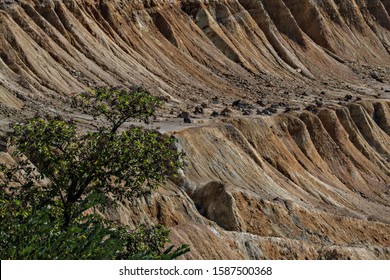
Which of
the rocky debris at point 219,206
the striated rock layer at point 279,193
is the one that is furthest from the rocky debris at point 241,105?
the rocky debris at point 219,206

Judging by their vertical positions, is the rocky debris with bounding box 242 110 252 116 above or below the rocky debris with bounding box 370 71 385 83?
above

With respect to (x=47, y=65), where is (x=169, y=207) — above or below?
below

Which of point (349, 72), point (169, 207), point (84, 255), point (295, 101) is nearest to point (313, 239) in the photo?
point (169, 207)

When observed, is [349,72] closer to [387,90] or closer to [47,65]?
[387,90]

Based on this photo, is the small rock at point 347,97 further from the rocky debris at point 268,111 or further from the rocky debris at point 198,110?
the rocky debris at point 198,110

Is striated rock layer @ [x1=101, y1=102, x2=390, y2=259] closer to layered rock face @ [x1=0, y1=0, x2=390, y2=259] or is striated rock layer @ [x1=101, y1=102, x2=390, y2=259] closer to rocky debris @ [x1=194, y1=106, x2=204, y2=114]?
layered rock face @ [x1=0, y1=0, x2=390, y2=259]

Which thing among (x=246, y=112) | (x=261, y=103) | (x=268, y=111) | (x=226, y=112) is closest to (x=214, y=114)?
(x=226, y=112)

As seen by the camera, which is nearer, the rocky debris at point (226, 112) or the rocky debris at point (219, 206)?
the rocky debris at point (219, 206)

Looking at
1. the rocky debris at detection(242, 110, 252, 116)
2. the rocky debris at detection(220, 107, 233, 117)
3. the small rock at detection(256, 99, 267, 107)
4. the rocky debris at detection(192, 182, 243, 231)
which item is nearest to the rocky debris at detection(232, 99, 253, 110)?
the small rock at detection(256, 99, 267, 107)

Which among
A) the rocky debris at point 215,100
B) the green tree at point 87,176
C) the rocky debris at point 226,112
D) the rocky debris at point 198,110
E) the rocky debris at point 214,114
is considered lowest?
the rocky debris at point 226,112
